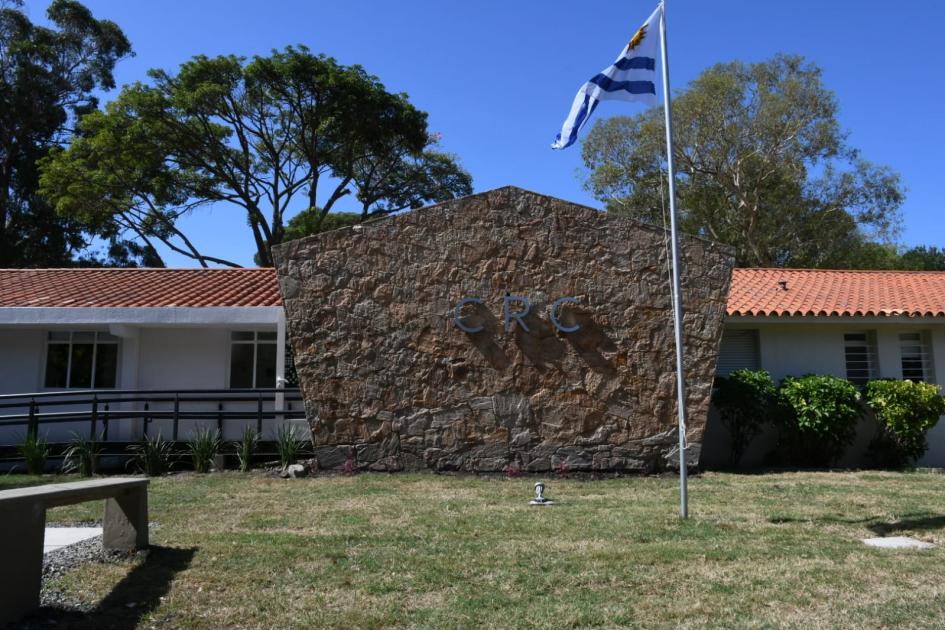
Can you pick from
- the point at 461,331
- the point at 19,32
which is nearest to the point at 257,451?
the point at 461,331

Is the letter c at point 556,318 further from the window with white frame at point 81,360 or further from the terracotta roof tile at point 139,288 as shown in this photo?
the window with white frame at point 81,360

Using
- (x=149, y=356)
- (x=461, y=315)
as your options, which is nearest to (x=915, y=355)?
(x=461, y=315)

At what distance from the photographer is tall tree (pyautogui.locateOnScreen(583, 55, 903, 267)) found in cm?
2830

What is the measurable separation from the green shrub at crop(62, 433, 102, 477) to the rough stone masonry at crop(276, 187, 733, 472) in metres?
3.86

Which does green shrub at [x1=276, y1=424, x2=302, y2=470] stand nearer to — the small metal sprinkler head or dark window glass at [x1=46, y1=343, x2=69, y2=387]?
the small metal sprinkler head

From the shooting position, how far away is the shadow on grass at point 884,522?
804 centimetres

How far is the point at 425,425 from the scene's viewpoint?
12.5 m

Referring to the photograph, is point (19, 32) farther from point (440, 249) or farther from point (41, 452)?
point (440, 249)

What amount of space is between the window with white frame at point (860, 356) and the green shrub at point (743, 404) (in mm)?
2637

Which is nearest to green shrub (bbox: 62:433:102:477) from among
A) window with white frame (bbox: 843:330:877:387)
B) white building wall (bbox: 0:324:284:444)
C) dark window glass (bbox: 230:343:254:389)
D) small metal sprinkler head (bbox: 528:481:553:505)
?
white building wall (bbox: 0:324:284:444)

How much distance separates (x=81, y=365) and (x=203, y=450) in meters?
5.72

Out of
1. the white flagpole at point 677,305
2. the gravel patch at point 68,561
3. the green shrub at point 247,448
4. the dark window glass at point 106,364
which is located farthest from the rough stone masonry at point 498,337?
the dark window glass at point 106,364

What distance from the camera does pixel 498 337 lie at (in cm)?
1249

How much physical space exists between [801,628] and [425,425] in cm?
800
